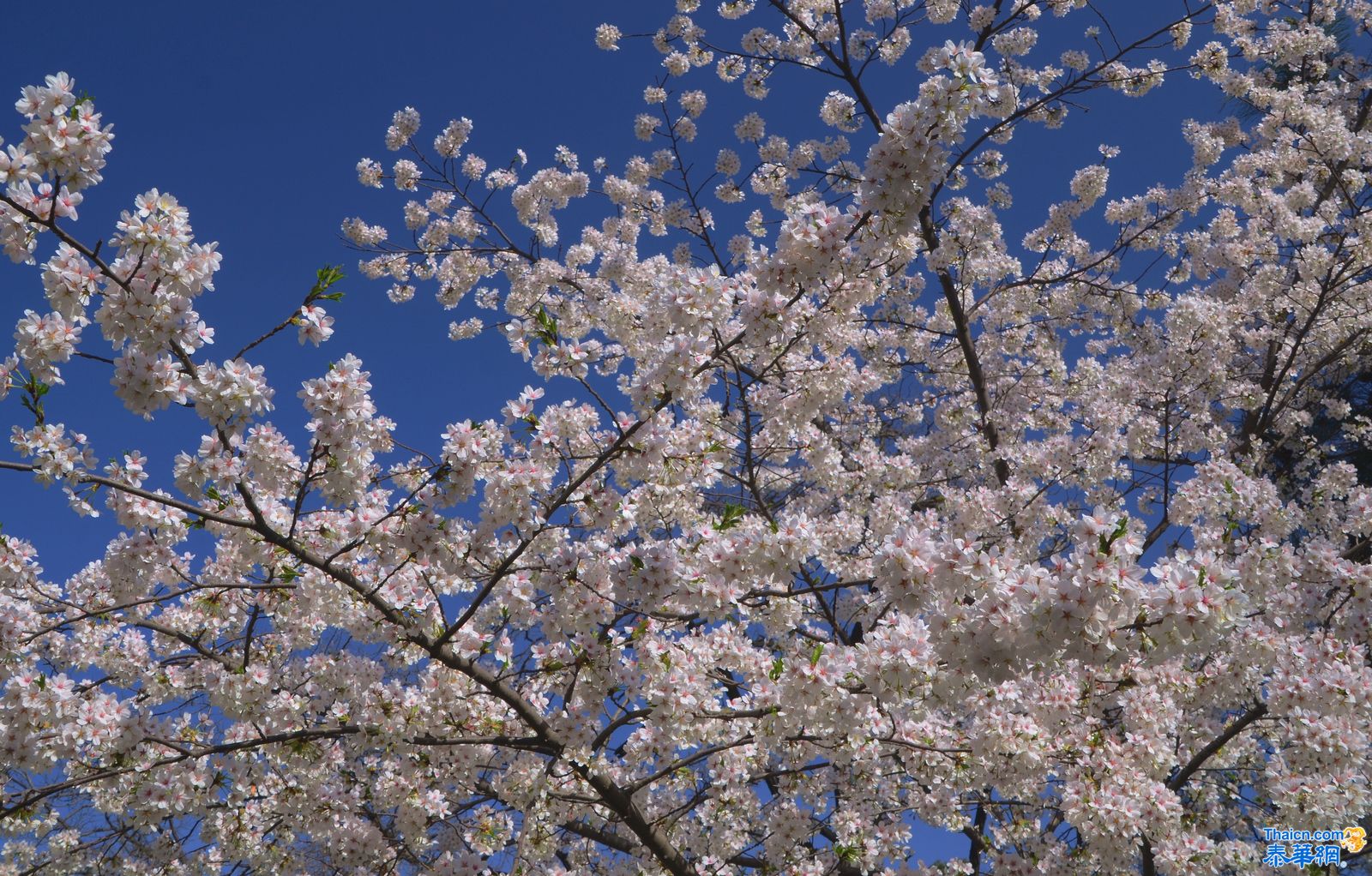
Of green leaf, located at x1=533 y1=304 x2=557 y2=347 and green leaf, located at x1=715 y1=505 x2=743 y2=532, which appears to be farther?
green leaf, located at x1=715 y1=505 x2=743 y2=532

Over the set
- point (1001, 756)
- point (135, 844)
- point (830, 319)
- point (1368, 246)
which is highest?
point (1368, 246)

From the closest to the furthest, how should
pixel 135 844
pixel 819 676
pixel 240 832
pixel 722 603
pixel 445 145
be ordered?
pixel 819 676, pixel 722 603, pixel 240 832, pixel 135 844, pixel 445 145

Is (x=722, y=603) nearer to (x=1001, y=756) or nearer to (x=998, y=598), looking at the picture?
(x=998, y=598)

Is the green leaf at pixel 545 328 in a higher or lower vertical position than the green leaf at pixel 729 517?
higher

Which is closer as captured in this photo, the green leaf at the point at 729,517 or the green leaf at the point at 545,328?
the green leaf at the point at 545,328

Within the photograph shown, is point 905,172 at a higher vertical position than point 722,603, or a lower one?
higher

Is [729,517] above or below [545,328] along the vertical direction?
below

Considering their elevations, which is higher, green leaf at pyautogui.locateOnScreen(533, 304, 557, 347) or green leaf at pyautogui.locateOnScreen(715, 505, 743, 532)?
green leaf at pyautogui.locateOnScreen(533, 304, 557, 347)

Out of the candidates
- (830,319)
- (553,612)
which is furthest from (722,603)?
(830,319)

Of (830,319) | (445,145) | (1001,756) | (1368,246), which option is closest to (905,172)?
(830,319)

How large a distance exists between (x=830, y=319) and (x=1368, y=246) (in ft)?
25.2

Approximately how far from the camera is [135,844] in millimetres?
6895

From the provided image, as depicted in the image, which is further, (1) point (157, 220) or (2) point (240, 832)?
(2) point (240, 832)

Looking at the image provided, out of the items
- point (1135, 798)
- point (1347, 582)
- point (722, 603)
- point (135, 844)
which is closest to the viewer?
point (722, 603)
